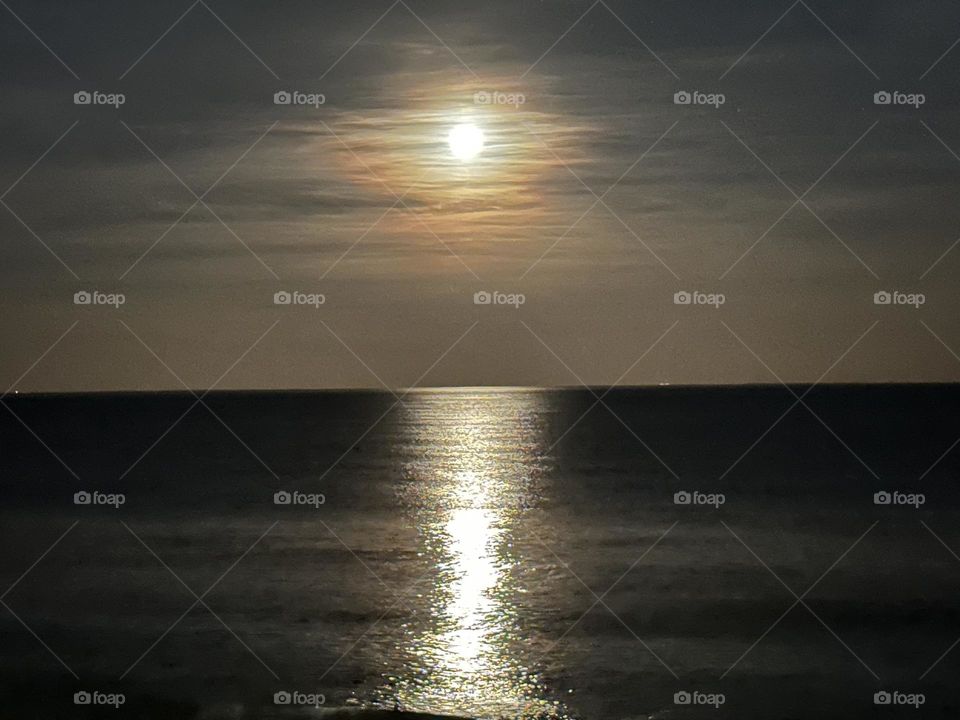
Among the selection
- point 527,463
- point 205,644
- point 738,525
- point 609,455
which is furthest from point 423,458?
point 205,644

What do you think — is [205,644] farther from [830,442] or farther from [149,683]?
[830,442]
